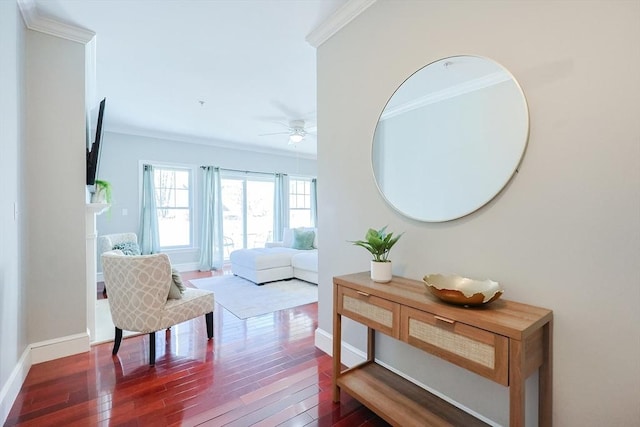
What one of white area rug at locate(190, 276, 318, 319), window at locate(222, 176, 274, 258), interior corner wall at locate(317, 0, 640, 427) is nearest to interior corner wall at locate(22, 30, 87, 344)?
white area rug at locate(190, 276, 318, 319)

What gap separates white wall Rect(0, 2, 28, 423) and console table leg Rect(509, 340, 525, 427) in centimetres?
251

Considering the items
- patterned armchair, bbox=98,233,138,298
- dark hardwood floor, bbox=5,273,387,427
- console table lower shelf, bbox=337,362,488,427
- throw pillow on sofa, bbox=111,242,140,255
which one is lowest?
dark hardwood floor, bbox=5,273,387,427

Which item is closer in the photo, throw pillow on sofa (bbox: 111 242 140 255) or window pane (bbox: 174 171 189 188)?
throw pillow on sofa (bbox: 111 242 140 255)

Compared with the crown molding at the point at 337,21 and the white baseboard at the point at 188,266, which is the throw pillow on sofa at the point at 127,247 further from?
the crown molding at the point at 337,21

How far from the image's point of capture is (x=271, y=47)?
8.63 feet

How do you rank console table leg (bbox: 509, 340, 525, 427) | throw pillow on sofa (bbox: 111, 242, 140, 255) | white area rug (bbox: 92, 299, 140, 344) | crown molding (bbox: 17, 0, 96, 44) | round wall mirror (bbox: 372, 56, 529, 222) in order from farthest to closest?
throw pillow on sofa (bbox: 111, 242, 140, 255)
white area rug (bbox: 92, 299, 140, 344)
crown molding (bbox: 17, 0, 96, 44)
round wall mirror (bbox: 372, 56, 529, 222)
console table leg (bbox: 509, 340, 525, 427)

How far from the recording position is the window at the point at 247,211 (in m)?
6.48

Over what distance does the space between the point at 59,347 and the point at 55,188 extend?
4.17 feet

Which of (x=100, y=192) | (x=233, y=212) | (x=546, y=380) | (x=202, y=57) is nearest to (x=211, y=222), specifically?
(x=233, y=212)

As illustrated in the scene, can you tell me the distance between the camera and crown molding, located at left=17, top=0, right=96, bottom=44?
81.7 inches

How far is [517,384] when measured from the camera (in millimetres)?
1052

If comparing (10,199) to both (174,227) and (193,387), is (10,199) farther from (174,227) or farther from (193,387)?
(174,227)

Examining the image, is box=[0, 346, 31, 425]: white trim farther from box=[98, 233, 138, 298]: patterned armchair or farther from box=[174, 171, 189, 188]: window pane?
box=[174, 171, 189, 188]: window pane

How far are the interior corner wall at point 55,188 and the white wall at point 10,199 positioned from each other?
0.43 ft
